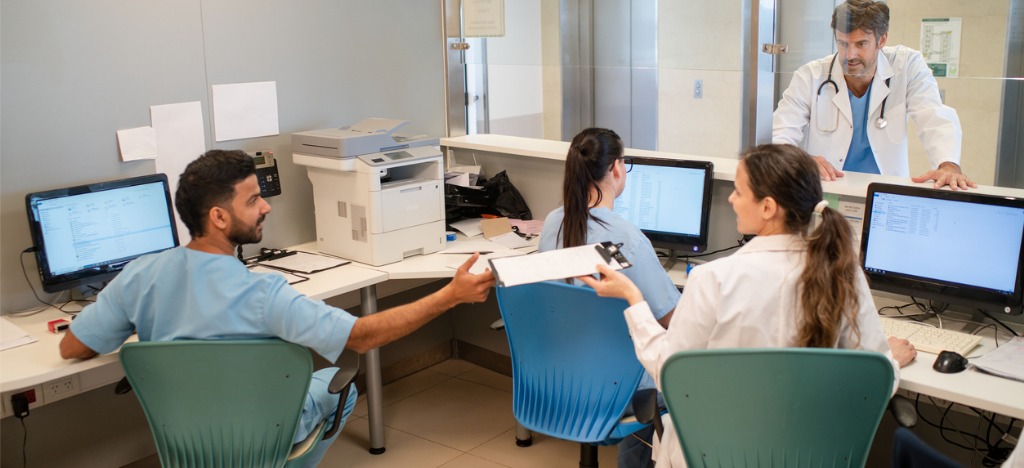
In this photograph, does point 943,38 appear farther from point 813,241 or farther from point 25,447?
point 25,447

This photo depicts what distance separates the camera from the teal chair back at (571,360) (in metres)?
2.21

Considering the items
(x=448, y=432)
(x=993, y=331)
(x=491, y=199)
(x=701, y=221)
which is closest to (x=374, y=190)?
(x=491, y=199)

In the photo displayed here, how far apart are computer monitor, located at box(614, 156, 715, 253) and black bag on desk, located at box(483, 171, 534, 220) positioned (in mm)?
613

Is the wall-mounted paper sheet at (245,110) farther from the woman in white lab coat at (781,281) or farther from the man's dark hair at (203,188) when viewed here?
the woman in white lab coat at (781,281)

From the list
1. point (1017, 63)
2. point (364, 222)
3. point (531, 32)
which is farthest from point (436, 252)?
point (1017, 63)

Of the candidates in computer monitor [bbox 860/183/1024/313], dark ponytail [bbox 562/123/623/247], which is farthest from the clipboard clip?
computer monitor [bbox 860/183/1024/313]

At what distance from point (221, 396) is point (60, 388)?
1.05 m

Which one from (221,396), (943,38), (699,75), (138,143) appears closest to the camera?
(221,396)

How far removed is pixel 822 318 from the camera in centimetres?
180

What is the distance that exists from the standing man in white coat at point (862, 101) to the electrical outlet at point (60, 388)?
8.68ft

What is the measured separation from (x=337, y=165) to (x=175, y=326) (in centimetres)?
120

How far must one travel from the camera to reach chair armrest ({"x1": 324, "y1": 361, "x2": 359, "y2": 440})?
2.32m

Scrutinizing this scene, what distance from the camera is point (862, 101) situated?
347 centimetres

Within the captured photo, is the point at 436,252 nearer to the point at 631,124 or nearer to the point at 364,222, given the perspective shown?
the point at 364,222
